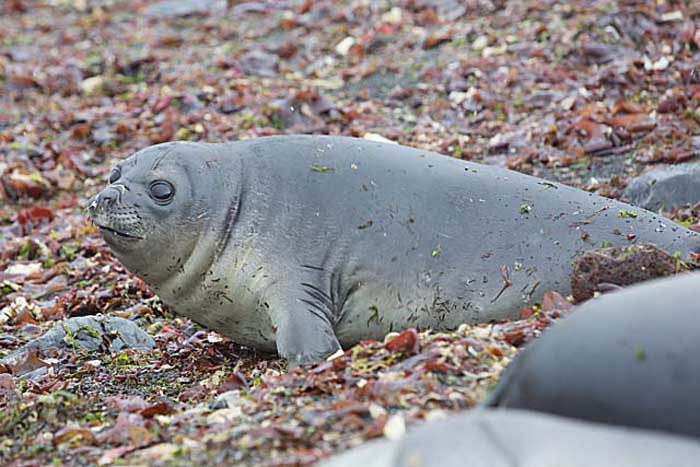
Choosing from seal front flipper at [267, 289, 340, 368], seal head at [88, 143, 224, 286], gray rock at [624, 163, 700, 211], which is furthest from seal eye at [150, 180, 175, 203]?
gray rock at [624, 163, 700, 211]

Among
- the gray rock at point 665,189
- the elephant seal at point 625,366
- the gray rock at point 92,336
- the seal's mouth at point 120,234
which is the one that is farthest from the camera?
the gray rock at point 665,189

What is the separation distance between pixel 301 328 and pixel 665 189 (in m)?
3.08

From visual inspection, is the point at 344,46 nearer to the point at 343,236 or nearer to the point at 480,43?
the point at 480,43

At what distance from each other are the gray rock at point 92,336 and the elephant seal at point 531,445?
349cm

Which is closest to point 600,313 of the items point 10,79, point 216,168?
point 216,168

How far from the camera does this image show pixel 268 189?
5.45 m

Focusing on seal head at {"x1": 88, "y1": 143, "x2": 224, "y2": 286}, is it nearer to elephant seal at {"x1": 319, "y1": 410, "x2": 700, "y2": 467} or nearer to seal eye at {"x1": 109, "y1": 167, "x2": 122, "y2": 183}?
seal eye at {"x1": 109, "y1": 167, "x2": 122, "y2": 183}

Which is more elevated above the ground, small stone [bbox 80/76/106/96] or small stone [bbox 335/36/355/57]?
small stone [bbox 80/76/106/96]

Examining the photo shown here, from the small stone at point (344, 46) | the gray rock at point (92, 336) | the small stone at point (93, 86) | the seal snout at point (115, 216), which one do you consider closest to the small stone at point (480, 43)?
the small stone at point (344, 46)

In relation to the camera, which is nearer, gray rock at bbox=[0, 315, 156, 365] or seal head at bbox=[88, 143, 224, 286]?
seal head at bbox=[88, 143, 224, 286]

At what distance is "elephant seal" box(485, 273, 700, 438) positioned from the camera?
2828mm

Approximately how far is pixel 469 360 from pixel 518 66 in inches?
273

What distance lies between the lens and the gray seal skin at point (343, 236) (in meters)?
5.21

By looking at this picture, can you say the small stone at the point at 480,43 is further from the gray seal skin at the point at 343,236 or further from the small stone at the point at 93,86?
the gray seal skin at the point at 343,236
